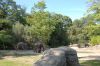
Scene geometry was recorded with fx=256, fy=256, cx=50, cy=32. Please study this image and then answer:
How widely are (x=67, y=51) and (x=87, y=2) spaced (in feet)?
32.4

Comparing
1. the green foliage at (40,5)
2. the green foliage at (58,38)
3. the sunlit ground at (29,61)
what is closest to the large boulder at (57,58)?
the sunlit ground at (29,61)

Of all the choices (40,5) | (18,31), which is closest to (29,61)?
(40,5)

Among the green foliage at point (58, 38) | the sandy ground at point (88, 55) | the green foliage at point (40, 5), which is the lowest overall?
the sandy ground at point (88, 55)

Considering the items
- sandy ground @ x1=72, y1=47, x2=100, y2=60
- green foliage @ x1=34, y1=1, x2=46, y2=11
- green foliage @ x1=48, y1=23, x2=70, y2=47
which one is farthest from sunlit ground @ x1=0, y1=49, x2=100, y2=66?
green foliage @ x1=48, y1=23, x2=70, y2=47

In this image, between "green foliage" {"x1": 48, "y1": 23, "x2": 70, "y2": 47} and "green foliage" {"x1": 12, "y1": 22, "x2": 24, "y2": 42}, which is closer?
"green foliage" {"x1": 12, "y1": 22, "x2": 24, "y2": 42}

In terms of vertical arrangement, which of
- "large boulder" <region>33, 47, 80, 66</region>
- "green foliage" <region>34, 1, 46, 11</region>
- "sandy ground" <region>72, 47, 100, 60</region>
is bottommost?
"sandy ground" <region>72, 47, 100, 60</region>

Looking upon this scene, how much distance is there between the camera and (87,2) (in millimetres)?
20422

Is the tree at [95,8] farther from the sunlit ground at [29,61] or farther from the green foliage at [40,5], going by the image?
the green foliage at [40,5]

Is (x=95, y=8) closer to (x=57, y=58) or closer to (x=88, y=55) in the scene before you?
(x=88, y=55)

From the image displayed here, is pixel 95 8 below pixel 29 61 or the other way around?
the other way around

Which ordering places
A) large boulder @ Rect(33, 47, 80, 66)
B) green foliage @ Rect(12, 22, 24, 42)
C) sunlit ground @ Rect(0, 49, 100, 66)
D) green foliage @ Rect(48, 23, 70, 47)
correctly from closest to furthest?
large boulder @ Rect(33, 47, 80, 66), sunlit ground @ Rect(0, 49, 100, 66), green foliage @ Rect(12, 22, 24, 42), green foliage @ Rect(48, 23, 70, 47)

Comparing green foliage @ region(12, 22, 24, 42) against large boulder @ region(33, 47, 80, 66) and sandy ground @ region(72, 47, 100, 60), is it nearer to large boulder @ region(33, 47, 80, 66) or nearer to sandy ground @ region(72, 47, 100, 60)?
sandy ground @ region(72, 47, 100, 60)

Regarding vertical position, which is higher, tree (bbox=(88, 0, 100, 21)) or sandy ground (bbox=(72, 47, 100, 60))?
tree (bbox=(88, 0, 100, 21))

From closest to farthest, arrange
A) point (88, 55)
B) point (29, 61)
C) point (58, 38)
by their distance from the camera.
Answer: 1. point (29, 61)
2. point (88, 55)
3. point (58, 38)
